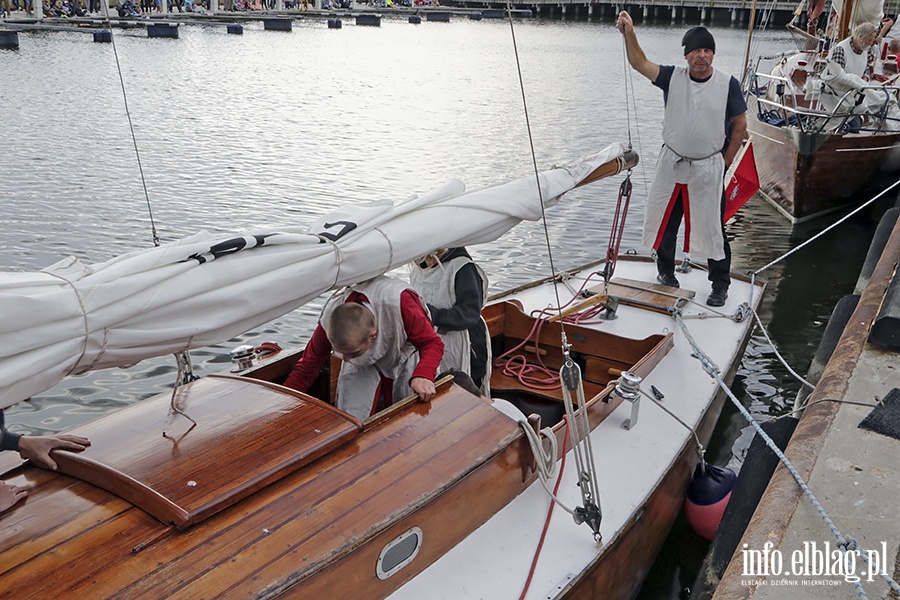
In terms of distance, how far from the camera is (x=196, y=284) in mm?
2662

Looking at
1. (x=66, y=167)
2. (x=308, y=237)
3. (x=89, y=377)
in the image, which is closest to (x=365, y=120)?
(x=66, y=167)

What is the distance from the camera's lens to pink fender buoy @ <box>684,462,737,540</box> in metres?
4.31

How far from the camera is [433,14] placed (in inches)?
2534

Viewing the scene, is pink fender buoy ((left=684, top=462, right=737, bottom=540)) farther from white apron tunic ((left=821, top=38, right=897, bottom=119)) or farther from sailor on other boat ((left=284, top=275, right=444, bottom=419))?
white apron tunic ((left=821, top=38, right=897, bottom=119))

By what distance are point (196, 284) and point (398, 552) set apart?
1207mm

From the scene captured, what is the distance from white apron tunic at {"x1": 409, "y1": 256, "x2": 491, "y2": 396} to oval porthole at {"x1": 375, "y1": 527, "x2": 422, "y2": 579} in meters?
1.27

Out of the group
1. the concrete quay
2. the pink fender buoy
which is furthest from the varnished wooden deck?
the pink fender buoy

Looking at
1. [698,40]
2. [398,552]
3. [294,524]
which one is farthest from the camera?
[698,40]

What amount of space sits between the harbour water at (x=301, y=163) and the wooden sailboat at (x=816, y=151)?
1.85ft

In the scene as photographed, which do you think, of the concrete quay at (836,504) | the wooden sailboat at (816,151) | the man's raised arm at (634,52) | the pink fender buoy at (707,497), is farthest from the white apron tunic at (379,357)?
the wooden sailboat at (816,151)

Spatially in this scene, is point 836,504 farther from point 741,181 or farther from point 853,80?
point 853,80

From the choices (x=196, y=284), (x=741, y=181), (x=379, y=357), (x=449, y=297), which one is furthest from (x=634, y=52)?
(x=196, y=284)

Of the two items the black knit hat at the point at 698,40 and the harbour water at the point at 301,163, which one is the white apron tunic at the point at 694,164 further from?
the harbour water at the point at 301,163

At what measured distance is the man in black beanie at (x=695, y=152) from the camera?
5.72 m
